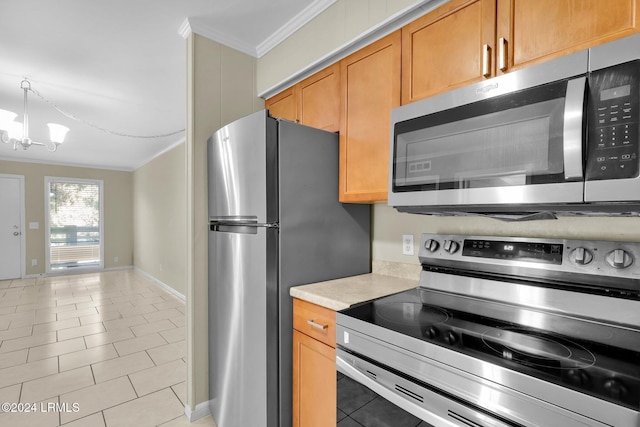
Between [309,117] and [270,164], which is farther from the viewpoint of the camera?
[309,117]

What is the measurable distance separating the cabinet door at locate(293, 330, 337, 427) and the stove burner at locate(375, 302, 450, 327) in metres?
0.32

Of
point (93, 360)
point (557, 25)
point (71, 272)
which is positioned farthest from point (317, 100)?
point (71, 272)

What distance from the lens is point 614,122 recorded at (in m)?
0.87

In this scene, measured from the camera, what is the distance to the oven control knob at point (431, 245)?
1.52 meters

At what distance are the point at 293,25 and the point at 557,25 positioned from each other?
1514 millimetres

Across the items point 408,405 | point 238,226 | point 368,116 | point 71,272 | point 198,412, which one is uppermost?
point 368,116

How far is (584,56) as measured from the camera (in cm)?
93

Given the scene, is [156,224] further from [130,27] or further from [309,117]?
[309,117]

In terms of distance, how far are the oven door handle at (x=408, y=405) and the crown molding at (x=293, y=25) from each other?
189cm

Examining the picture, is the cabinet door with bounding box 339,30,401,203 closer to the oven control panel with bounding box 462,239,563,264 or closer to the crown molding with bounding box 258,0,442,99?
the crown molding with bounding box 258,0,442,99

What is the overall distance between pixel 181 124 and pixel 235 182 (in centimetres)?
296

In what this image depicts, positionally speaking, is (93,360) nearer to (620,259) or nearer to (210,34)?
(210,34)

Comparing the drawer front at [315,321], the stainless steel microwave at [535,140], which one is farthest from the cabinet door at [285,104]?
the drawer front at [315,321]

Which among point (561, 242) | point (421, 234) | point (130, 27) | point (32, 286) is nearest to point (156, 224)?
point (32, 286)
